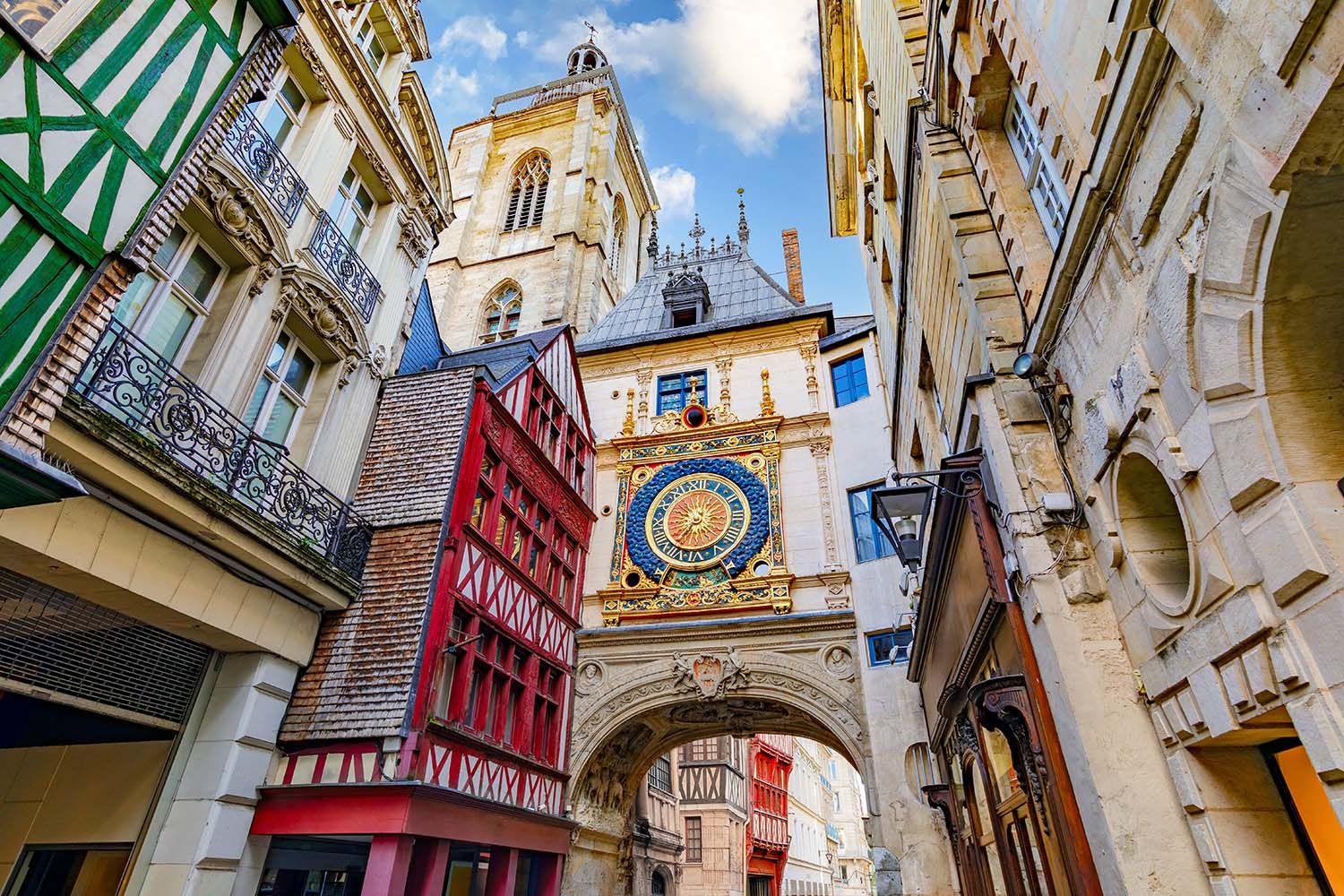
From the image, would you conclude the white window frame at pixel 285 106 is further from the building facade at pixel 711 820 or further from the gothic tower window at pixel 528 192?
the gothic tower window at pixel 528 192

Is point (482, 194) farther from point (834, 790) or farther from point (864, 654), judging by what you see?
point (834, 790)

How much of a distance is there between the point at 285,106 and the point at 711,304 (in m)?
13.3

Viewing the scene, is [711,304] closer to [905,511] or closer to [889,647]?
[889,647]

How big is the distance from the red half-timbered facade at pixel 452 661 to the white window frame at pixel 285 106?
11.0 feet

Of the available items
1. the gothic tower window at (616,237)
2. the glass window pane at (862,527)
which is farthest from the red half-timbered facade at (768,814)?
the gothic tower window at (616,237)

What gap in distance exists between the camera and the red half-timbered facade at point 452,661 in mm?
7305

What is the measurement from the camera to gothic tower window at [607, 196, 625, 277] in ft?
110

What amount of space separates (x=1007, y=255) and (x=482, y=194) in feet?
103

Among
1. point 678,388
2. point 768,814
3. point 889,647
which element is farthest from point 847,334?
point 768,814

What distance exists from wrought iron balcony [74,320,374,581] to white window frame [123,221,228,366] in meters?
0.28

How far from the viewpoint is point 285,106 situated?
8594 millimetres

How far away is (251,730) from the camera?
7125 mm

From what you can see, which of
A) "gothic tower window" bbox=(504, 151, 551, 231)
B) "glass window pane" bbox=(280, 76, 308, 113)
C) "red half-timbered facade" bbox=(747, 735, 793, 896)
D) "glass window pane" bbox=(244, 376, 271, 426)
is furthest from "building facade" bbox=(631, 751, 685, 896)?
"gothic tower window" bbox=(504, 151, 551, 231)

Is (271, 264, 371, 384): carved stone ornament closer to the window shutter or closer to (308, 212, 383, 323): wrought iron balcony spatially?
(308, 212, 383, 323): wrought iron balcony
